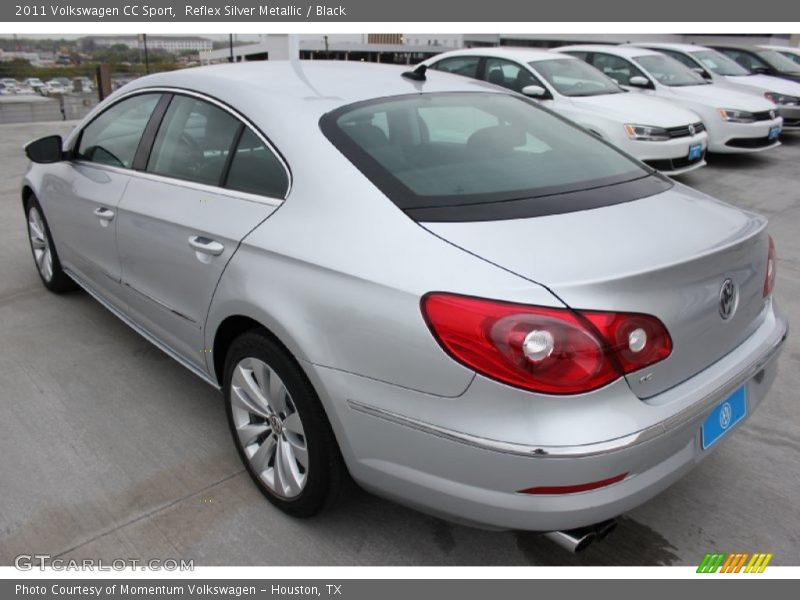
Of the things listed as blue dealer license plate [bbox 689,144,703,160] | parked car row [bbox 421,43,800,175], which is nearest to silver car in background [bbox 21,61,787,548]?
parked car row [bbox 421,43,800,175]

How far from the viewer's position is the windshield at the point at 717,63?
11.5 metres

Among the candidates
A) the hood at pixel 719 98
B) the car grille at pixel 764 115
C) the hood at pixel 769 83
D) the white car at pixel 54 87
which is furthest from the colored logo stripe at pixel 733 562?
the white car at pixel 54 87

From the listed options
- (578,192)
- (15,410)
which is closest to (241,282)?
(578,192)

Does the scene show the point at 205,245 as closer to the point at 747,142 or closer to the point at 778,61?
the point at 747,142

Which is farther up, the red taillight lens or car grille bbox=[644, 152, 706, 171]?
the red taillight lens

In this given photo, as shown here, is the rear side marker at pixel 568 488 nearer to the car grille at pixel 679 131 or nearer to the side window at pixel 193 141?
the side window at pixel 193 141

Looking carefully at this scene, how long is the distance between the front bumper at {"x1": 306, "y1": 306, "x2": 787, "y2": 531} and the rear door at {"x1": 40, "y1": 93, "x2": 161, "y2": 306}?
5.98 feet

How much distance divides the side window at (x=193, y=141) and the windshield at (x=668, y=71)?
840 centimetres

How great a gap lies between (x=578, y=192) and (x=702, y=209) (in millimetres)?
461

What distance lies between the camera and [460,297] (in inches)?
70.5

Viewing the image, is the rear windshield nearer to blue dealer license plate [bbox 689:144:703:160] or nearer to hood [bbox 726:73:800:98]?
blue dealer license plate [bbox 689:144:703:160]

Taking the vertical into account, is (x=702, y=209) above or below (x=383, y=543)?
above

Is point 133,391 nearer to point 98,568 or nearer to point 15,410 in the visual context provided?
point 15,410

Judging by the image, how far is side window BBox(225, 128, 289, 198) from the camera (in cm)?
240
